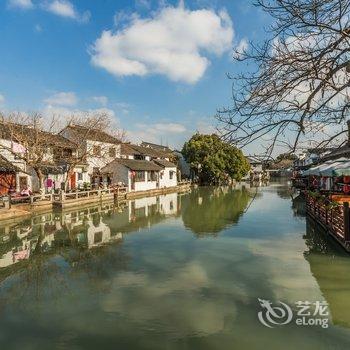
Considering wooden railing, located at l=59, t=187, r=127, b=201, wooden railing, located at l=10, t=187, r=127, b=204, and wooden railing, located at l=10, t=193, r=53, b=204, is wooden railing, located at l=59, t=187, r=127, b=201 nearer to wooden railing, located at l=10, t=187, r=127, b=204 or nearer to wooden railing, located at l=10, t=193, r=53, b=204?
wooden railing, located at l=10, t=187, r=127, b=204

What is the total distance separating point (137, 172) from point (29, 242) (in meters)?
25.9

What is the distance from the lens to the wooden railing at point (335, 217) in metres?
11.2

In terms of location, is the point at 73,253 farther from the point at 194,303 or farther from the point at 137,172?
the point at 137,172

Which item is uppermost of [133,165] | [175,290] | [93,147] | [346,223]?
[93,147]

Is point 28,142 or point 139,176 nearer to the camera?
point 28,142

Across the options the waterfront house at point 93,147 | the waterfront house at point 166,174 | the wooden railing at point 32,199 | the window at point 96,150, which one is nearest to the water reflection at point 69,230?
the wooden railing at point 32,199

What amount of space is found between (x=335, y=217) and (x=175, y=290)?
751cm

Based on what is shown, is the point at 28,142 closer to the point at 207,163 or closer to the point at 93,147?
the point at 93,147

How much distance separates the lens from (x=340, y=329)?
664 centimetres

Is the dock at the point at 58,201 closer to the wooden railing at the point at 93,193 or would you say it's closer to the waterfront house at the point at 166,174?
the wooden railing at the point at 93,193

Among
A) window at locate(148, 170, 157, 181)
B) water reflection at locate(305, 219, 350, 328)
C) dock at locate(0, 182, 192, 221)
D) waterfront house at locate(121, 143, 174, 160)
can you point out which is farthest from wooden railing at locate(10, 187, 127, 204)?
water reflection at locate(305, 219, 350, 328)

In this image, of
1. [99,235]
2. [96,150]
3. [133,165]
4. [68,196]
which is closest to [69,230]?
[99,235]

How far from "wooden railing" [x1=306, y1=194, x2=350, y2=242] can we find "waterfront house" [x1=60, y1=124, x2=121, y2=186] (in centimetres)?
1960

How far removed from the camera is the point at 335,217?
13305 mm
